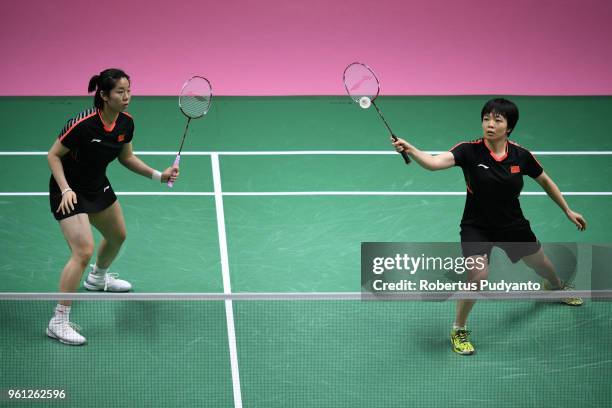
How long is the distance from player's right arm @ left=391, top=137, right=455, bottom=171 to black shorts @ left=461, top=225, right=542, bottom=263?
502 mm

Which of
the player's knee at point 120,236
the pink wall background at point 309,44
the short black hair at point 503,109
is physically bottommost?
the player's knee at point 120,236

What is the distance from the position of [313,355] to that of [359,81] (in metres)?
1.92

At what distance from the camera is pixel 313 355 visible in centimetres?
554

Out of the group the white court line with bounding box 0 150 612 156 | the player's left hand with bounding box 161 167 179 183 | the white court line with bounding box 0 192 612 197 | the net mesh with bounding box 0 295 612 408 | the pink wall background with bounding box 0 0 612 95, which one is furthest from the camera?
the pink wall background with bounding box 0 0 612 95

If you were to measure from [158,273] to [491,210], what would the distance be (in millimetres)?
2611

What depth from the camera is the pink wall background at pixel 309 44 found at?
10.4 meters

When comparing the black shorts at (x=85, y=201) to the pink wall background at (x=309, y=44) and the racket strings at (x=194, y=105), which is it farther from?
the pink wall background at (x=309, y=44)

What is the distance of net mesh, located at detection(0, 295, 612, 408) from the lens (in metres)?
5.11

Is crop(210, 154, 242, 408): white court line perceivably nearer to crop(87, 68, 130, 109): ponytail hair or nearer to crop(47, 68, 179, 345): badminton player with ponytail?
crop(47, 68, 179, 345): badminton player with ponytail

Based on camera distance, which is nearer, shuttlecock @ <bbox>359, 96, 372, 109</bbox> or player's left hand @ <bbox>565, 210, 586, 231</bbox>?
shuttlecock @ <bbox>359, 96, 372, 109</bbox>

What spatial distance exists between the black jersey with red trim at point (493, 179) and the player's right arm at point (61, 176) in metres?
2.43

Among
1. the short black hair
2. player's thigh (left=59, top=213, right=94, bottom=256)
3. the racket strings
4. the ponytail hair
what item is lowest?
player's thigh (left=59, top=213, right=94, bottom=256)

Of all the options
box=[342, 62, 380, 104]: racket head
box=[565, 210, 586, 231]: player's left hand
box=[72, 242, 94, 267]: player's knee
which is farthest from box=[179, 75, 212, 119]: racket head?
box=[565, 210, 586, 231]: player's left hand

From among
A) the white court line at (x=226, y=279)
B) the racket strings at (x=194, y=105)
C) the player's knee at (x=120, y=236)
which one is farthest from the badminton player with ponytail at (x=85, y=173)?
the white court line at (x=226, y=279)
